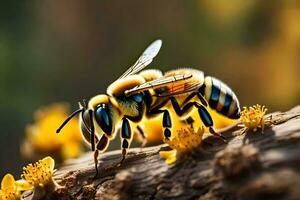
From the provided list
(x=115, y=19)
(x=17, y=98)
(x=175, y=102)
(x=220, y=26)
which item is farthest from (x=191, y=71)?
(x=115, y=19)

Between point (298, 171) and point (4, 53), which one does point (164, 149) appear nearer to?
point (298, 171)

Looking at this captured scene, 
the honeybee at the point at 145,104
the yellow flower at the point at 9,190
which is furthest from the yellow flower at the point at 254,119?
the yellow flower at the point at 9,190

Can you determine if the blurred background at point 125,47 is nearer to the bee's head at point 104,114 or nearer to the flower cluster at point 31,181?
the bee's head at point 104,114

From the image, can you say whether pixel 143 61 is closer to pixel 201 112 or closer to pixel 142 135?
pixel 142 135

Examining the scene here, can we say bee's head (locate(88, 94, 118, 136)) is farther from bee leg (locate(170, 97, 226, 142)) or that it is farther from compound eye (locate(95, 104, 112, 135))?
bee leg (locate(170, 97, 226, 142))

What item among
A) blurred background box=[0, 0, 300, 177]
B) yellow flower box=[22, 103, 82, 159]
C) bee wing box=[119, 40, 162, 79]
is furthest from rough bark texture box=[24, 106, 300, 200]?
blurred background box=[0, 0, 300, 177]

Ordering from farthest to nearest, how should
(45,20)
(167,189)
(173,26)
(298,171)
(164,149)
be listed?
(45,20)
(173,26)
(164,149)
(167,189)
(298,171)

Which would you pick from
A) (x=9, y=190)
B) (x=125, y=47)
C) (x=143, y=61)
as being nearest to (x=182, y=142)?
(x=9, y=190)

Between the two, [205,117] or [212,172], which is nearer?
[212,172]
